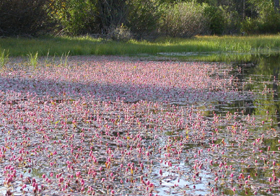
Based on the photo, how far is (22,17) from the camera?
21.1 metres

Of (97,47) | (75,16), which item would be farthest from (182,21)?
(97,47)

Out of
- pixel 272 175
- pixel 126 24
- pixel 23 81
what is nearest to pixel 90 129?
pixel 272 175

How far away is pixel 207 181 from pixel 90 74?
7319 mm

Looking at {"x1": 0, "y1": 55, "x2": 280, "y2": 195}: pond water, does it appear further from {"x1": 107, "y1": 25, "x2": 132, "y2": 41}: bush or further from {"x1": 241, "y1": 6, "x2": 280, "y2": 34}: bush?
{"x1": 241, "y1": 6, "x2": 280, "y2": 34}: bush

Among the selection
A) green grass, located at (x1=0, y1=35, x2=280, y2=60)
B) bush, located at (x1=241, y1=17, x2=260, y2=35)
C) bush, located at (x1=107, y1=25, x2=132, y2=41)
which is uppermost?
bush, located at (x1=241, y1=17, x2=260, y2=35)

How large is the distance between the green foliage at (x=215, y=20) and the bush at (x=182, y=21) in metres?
3.38

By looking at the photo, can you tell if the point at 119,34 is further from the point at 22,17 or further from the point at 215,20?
the point at 215,20

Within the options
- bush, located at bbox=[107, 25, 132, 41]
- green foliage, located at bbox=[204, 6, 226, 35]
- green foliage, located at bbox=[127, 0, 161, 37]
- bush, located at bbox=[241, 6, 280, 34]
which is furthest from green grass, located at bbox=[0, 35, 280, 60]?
green foliage, located at bbox=[204, 6, 226, 35]

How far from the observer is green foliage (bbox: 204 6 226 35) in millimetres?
36469

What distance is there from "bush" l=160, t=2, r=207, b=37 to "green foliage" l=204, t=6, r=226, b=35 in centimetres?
338

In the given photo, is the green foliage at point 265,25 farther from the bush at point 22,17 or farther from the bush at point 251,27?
the bush at point 22,17

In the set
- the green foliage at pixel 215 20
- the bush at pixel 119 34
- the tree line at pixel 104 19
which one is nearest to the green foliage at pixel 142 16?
the tree line at pixel 104 19

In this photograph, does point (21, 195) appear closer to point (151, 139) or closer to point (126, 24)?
point (151, 139)

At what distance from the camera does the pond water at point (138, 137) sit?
3568 millimetres
